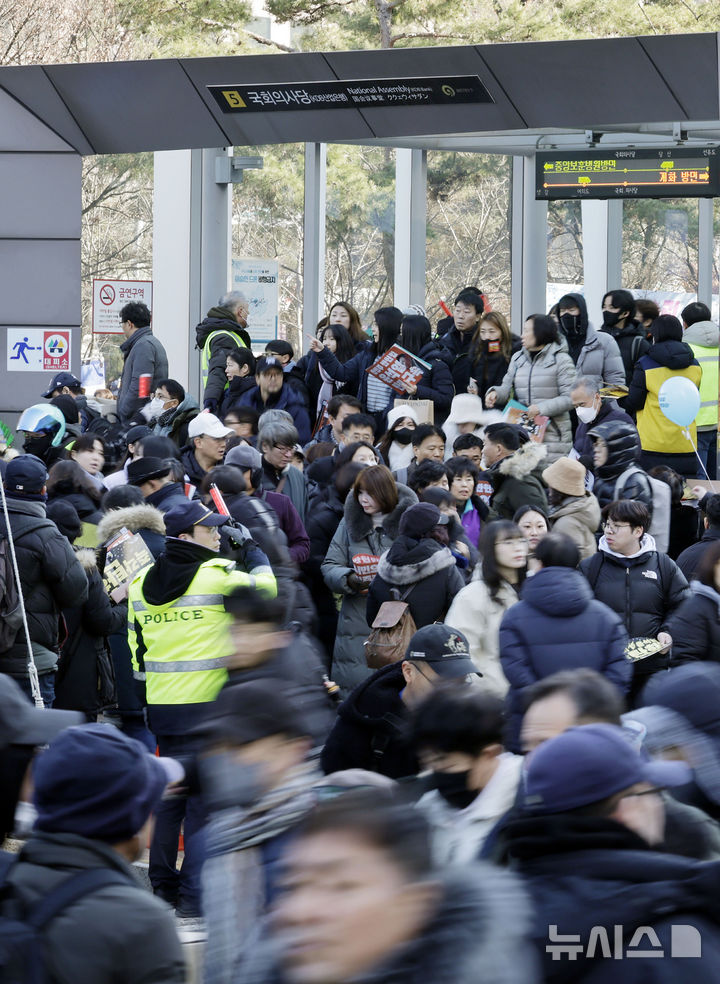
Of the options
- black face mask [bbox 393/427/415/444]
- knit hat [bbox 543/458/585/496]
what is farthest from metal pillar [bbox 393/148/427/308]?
knit hat [bbox 543/458/585/496]

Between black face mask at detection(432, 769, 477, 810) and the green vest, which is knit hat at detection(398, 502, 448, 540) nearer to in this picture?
black face mask at detection(432, 769, 477, 810)

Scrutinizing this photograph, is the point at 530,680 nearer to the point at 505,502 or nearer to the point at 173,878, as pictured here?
the point at 173,878

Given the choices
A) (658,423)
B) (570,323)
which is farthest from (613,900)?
(570,323)

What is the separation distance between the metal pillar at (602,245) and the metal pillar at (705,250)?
1.17m

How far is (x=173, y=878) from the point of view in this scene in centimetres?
600

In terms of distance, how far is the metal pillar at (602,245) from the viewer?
21.0 meters

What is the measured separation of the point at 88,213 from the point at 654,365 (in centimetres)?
2094

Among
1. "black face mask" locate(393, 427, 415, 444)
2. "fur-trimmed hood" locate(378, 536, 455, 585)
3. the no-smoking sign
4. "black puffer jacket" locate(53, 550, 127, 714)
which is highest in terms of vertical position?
the no-smoking sign

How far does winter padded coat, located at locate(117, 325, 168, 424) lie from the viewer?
37.9 feet

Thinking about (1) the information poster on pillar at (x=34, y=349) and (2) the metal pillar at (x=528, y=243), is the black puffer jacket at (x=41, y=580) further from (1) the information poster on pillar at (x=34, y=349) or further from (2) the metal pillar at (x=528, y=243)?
(2) the metal pillar at (x=528, y=243)

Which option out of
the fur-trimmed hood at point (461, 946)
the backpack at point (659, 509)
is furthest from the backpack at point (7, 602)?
the fur-trimmed hood at point (461, 946)

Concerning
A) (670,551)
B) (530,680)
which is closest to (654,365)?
(670,551)

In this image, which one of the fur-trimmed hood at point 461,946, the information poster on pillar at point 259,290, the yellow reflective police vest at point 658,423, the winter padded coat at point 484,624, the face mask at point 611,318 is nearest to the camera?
the fur-trimmed hood at point 461,946

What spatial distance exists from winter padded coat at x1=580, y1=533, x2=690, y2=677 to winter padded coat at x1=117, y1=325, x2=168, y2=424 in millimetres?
5477
